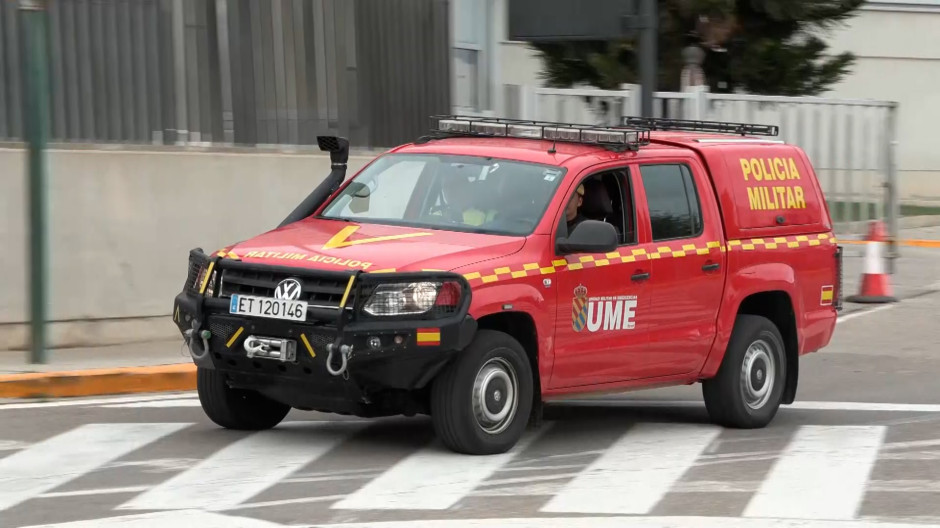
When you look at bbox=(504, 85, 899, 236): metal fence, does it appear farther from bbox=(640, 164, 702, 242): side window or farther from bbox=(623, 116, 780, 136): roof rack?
bbox=(640, 164, 702, 242): side window

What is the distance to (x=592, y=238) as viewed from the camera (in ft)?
28.7

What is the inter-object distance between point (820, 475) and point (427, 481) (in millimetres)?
2117

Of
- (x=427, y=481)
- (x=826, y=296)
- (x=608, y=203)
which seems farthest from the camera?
(x=826, y=296)

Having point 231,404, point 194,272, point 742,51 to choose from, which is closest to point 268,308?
point 194,272

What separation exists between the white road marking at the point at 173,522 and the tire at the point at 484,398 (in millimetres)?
1634

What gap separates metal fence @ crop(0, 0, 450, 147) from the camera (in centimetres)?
1310

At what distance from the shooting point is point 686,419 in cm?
1066

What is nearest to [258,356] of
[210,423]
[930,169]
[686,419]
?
[210,423]

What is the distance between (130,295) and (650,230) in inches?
212

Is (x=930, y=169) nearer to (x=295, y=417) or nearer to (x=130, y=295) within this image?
(x=130, y=295)

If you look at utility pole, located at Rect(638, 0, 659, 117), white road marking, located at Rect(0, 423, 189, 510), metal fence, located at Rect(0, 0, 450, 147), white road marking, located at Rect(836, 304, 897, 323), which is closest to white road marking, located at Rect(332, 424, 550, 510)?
white road marking, located at Rect(0, 423, 189, 510)

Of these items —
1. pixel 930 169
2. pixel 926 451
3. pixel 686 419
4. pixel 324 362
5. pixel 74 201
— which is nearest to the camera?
pixel 324 362

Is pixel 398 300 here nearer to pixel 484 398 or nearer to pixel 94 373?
pixel 484 398

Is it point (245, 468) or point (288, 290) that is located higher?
point (288, 290)
